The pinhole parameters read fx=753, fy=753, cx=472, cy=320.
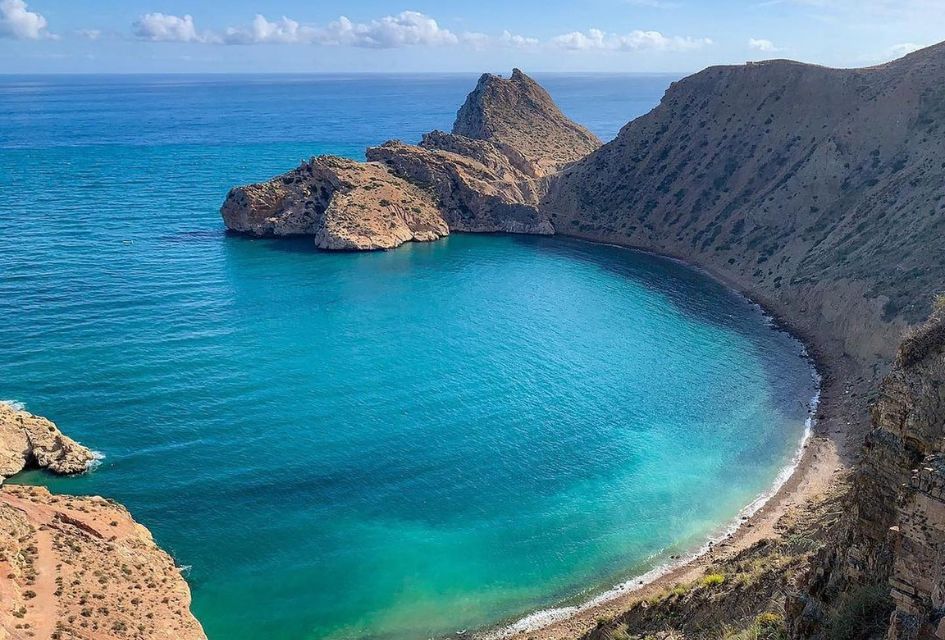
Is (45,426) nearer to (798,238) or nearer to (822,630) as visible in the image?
(822,630)

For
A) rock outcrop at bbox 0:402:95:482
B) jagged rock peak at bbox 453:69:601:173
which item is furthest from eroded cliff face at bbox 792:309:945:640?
jagged rock peak at bbox 453:69:601:173

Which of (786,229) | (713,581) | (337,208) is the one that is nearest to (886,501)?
(713,581)

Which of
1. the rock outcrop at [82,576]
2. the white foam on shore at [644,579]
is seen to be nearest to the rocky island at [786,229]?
the white foam on shore at [644,579]

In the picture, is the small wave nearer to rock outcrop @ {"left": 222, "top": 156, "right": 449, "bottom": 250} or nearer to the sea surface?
the sea surface

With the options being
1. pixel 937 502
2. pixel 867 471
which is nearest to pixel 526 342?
pixel 867 471

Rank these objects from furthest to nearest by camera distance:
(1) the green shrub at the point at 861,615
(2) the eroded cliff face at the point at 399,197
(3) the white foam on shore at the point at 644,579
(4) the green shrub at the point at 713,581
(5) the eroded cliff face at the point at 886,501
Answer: (2) the eroded cliff face at the point at 399,197
(3) the white foam on shore at the point at 644,579
(4) the green shrub at the point at 713,581
(1) the green shrub at the point at 861,615
(5) the eroded cliff face at the point at 886,501

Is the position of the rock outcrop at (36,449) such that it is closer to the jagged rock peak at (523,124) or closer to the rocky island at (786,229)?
the rocky island at (786,229)

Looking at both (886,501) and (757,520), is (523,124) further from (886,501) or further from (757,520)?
(886,501)
